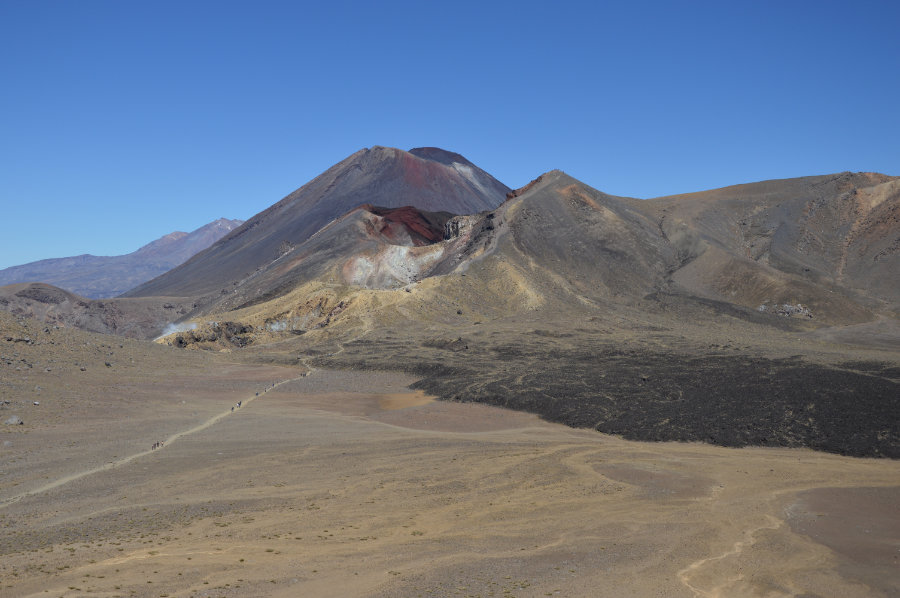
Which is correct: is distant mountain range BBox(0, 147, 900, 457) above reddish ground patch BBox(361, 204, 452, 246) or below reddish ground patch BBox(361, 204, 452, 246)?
below

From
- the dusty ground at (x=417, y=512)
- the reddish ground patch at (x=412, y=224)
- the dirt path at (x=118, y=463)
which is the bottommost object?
the dusty ground at (x=417, y=512)

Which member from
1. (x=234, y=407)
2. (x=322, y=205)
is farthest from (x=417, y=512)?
(x=322, y=205)

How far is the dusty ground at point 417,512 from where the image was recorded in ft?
→ 52.9

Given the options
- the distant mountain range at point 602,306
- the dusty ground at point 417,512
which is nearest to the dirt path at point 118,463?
the dusty ground at point 417,512

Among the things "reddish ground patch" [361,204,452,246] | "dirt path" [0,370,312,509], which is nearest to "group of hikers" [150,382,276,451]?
"dirt path" [0,370,312,509]

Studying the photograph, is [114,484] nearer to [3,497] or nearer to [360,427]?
[3,497]

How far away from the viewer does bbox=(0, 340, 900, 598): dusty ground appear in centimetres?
1611

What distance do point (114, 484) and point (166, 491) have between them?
2.39 m

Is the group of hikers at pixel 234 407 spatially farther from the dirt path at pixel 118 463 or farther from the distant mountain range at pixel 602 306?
the distant mountain range at pixel 602 306

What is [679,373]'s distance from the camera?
46.3 m

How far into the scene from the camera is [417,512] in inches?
855

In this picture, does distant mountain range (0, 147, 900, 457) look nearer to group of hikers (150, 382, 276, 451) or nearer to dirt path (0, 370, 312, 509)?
group of hikers (150, 382, 276, 451)

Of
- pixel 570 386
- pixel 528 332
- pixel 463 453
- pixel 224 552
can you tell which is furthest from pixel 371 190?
pixel 224 552

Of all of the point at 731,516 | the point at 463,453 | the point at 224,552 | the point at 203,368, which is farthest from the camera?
the point at 203,368
